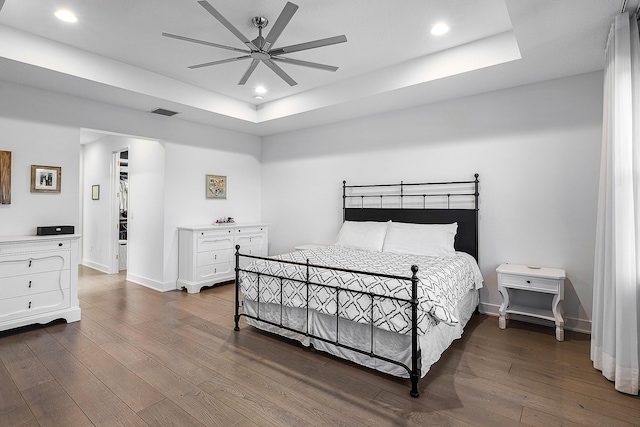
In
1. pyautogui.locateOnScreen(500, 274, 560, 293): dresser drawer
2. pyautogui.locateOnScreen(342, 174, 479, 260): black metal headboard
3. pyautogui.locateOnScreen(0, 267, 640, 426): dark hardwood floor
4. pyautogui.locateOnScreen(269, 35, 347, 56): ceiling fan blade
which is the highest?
pyautogui.locateOnScreen(269, 35, 347, 56): ceiling fan blade

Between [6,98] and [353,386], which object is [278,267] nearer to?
[353,386]

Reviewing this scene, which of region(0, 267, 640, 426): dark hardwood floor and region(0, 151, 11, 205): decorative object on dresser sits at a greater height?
region(0, 151, 11, 205): decorative object on dresser

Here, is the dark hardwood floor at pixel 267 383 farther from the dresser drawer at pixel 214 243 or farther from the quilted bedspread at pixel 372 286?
the dresser drawer at pixel 214 243

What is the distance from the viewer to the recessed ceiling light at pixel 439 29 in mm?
3016

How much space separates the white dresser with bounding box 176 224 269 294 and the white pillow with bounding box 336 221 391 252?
6.15 ft

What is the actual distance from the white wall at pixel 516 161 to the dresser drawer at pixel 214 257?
92.8 inches

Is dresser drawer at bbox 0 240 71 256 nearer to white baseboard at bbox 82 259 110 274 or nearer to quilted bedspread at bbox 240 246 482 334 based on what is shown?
quilted bedspread at bbox 240 246 482 334

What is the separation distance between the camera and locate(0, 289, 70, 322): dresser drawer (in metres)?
3.29

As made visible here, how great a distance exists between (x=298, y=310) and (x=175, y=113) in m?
3.57

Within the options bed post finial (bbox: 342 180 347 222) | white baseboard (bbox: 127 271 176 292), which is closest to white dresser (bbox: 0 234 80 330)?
white baseboard (bbox: 127 271 176 292)

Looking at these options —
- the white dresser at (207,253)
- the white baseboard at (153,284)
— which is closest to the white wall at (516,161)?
the white dresser at (207,253)

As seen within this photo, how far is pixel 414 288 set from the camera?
7.39ft

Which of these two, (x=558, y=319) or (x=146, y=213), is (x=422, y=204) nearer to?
(x=558, y=319)

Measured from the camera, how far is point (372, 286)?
2.54 meters
